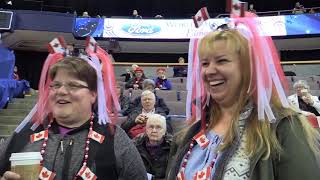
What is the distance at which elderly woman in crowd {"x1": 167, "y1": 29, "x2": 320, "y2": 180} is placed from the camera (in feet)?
4.19

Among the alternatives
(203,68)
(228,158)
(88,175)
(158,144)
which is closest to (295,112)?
(228,158)

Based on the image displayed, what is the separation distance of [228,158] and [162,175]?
8.11ft

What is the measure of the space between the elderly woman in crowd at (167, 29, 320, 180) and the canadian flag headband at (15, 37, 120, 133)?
1.86 feet

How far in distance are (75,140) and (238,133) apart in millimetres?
848

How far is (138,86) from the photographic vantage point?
7535 millimetres

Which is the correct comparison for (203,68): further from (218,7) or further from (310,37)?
(218,7)

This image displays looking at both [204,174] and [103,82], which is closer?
[204,174]

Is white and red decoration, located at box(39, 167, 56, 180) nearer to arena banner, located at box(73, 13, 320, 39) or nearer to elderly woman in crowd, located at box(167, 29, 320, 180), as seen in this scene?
elderly woman in crowd, located at box(167, 29, 320, 180)

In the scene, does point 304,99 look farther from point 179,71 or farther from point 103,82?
point 179,71

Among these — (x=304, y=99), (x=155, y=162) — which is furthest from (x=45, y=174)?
(x=304, y=99)

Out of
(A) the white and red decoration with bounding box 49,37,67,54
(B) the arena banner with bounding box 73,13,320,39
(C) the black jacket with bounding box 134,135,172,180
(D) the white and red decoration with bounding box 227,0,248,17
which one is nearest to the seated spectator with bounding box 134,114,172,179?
(C) the black jacket with bounding box 134,135,172,180

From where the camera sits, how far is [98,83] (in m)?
2.06

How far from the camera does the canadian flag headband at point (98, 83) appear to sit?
207 centimetres

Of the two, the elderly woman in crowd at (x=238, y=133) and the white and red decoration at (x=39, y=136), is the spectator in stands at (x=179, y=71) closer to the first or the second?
the white and red decoration at (x=39, y=136)
